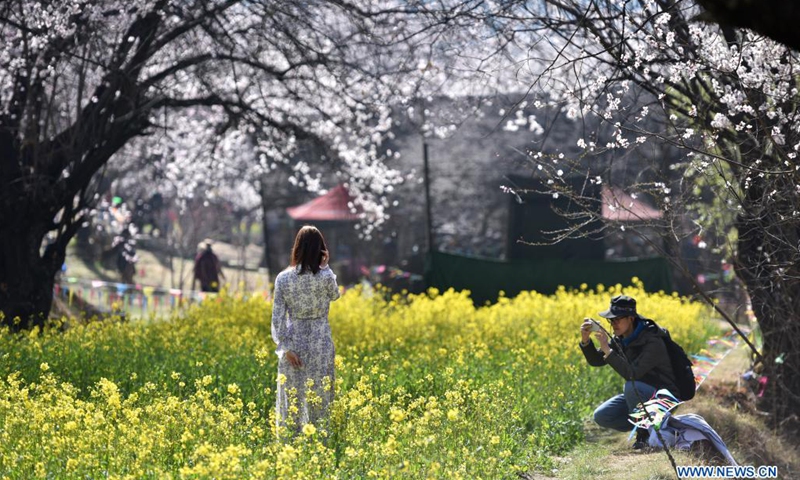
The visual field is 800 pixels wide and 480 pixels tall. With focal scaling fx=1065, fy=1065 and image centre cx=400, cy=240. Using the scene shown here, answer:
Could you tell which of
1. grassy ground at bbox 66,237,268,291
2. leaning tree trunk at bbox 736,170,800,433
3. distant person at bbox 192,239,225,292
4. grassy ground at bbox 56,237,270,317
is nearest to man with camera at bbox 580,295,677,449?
leaning tree trunk at bbox 736,170,800,433

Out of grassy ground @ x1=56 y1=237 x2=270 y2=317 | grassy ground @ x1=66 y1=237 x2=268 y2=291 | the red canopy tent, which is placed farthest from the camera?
grassy ground @ x1=66 y1=237 x2=268 y2=291

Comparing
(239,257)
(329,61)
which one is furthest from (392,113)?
(239,257)

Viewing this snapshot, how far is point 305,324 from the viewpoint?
7402 mm

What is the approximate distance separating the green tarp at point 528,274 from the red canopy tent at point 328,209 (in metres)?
3.01

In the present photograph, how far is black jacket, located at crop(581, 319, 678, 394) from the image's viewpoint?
782 centimetres

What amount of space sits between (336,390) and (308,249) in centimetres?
128

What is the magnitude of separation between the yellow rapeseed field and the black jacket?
762 millimetres

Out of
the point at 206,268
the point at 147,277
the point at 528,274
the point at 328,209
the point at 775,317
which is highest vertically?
the point at 328,209

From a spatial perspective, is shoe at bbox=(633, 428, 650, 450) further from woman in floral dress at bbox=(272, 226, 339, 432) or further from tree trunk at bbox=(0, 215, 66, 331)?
tree trunk at bbox=(0, 215, 66, 331)

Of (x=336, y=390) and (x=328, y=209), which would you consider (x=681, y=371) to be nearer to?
(x=336, y=390)

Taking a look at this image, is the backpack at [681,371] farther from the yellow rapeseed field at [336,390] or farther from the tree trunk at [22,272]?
the tree trunk at [22,272]

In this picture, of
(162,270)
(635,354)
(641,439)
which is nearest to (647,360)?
(635,354)

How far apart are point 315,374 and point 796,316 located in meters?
4.07

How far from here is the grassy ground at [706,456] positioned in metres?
7.14
